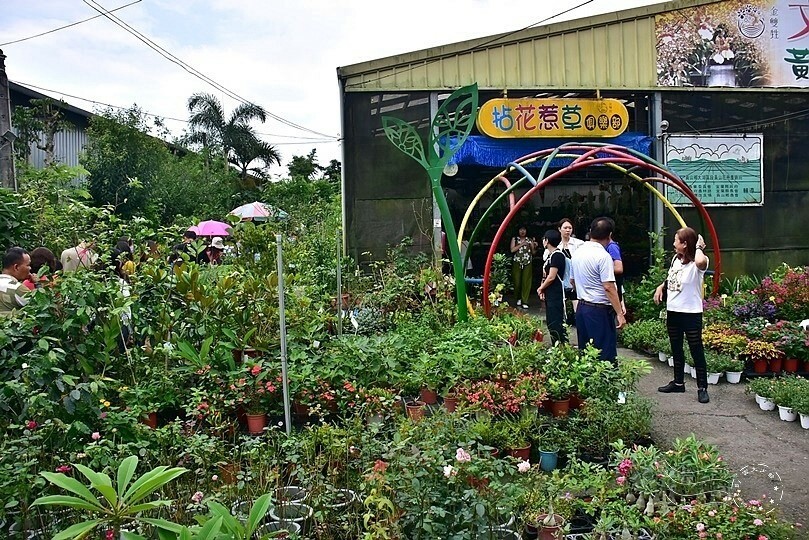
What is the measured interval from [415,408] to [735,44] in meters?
9.35

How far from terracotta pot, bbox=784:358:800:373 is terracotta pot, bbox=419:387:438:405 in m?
3.97

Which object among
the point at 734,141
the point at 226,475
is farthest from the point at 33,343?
the point at 734,141

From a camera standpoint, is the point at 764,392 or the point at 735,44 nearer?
the point at 764,392

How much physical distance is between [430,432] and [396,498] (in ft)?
1.98

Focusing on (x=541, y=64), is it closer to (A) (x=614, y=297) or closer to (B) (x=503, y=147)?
(B) (x=503, y=147)

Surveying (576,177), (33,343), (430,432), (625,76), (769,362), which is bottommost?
(769,362)

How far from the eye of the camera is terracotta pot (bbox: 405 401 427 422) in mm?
4770

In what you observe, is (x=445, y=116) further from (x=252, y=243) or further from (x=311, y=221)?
(x=311, y=221)

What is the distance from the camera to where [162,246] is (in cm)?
594

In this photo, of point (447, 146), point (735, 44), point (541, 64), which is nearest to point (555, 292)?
point (447, 146)

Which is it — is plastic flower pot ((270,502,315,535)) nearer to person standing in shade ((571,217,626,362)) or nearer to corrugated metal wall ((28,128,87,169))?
person standing in shade ((571,217,626,362))

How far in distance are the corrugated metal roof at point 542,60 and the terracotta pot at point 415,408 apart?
6.66 meters

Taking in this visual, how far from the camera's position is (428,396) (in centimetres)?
537

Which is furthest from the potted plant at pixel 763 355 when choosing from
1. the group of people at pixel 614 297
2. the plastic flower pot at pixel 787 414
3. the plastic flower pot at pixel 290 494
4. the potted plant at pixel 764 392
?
the plastic flower pot at pixel 290 494
